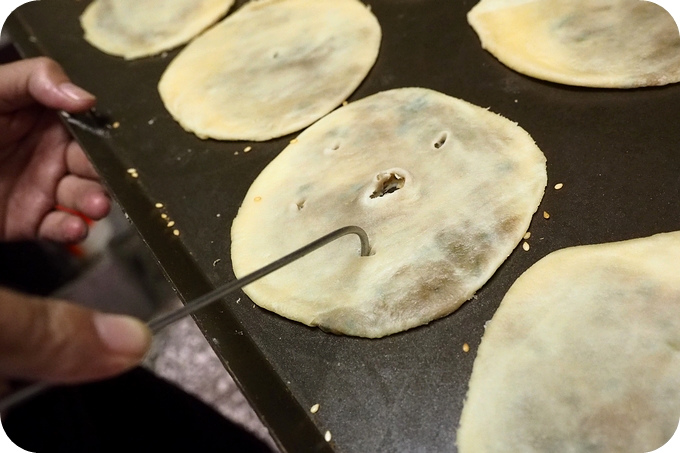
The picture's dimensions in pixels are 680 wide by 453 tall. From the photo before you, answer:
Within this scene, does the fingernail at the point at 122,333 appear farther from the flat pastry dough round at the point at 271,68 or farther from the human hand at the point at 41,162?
the human hand at the point at 41,162

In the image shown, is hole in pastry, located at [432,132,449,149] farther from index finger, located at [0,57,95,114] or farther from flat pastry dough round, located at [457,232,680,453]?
index finger, located at [0,57,95,114]

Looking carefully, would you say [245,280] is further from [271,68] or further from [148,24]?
[148,24]

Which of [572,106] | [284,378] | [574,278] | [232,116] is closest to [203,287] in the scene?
[284,378]

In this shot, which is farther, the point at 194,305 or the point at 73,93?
the point at 73,93

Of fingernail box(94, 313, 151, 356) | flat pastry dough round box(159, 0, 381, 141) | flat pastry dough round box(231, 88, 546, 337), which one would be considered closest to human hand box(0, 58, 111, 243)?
flat pastry dough round box(159, 0, 381, 141)

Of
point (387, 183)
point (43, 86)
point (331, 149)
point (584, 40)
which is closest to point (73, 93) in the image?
point (43, 86)

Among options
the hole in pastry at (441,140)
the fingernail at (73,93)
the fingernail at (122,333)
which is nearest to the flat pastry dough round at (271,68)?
the fingernail at (73,93)
